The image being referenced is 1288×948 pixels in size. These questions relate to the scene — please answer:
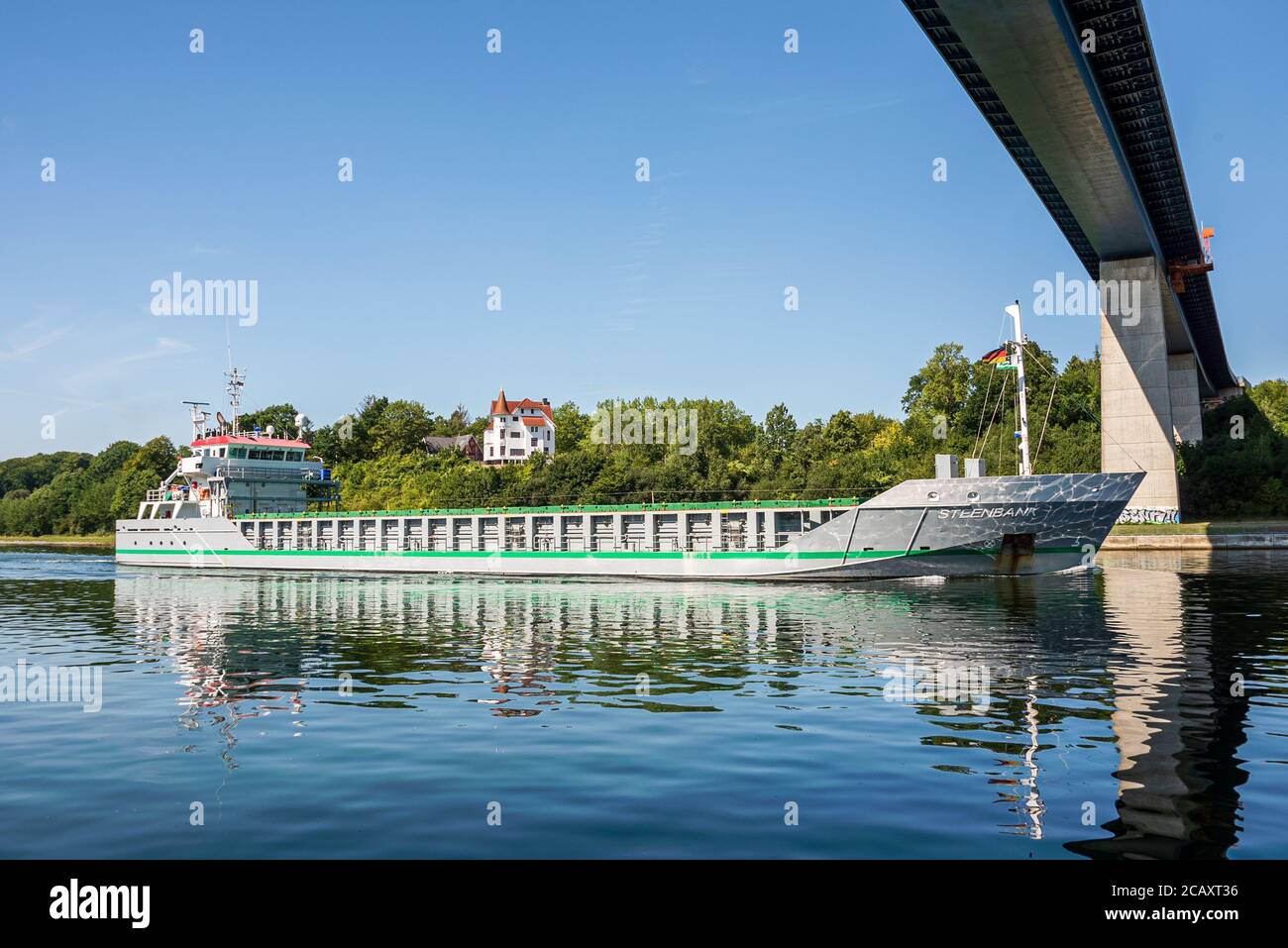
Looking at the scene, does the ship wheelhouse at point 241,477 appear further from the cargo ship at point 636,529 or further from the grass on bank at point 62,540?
the grass on bank at point 62,540

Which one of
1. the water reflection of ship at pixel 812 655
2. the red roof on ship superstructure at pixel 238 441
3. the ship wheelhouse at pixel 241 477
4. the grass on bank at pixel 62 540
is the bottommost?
the grass on bank at pixel 62 540

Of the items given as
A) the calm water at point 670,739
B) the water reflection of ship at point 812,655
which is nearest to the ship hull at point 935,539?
the water reflection of ship at point 812,655

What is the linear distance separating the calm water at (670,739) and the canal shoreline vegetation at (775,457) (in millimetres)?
46817

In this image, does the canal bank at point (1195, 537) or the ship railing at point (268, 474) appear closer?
the canal bank at point (1195, 537)

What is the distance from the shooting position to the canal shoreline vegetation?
8381 centimetres

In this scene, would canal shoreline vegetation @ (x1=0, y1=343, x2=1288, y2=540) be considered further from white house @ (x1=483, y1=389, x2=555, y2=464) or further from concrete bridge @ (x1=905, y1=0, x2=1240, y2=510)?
white house @ (x1=483, y1=389, x2=555, y2=464)

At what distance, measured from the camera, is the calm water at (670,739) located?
9.39 meters

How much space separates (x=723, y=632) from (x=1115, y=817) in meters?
17.7

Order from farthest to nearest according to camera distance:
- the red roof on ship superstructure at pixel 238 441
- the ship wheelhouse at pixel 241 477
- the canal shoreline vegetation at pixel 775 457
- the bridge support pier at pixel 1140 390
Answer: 1. the canal shoreline vegetation at pixel 775 457
2. the ship wheelhouse at pixel 241 477
3. the red roof on ship superstructure at pixel 238 441
4. the bridge support pier at pixel 1140 390

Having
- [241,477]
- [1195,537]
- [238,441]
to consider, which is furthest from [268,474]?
[1195,537]

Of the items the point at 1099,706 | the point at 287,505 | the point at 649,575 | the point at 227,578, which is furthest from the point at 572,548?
the point at 1099,706
